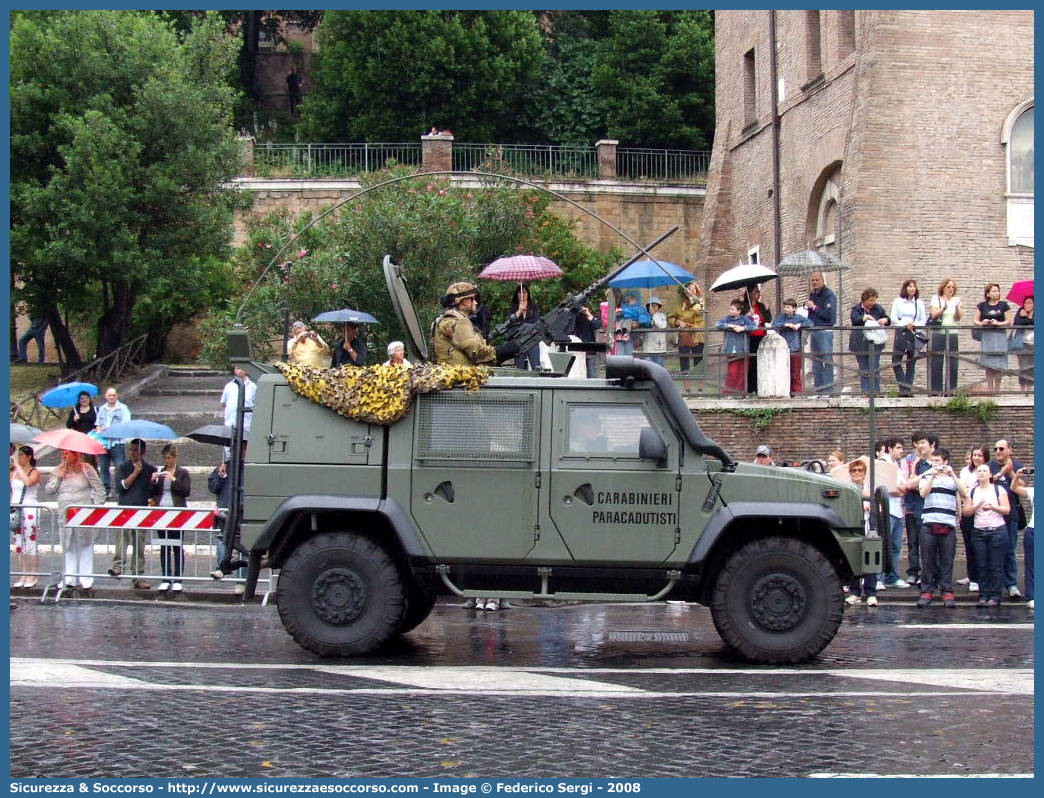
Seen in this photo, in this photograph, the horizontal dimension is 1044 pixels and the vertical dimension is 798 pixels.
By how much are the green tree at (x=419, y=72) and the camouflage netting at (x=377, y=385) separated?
1294 inches

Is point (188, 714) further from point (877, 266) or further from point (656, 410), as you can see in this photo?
point (877, 266)

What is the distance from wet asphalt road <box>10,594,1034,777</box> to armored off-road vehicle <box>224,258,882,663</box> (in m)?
0.51

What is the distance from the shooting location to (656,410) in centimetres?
1060

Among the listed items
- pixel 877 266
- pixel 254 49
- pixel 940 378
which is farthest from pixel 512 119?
pixel 940 378

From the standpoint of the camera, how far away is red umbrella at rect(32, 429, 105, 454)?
14922 mm

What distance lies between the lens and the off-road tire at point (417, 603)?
1093cm

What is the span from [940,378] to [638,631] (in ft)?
30.2

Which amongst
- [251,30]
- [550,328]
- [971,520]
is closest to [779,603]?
[550,328]

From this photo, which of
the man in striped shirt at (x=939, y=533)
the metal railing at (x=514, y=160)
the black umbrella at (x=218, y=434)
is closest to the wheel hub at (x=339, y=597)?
the black umbrella at (x=218, y=434)

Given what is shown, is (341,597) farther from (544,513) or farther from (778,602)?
(778,602)

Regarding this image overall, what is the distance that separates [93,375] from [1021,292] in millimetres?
19438

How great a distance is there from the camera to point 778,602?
10.5 m

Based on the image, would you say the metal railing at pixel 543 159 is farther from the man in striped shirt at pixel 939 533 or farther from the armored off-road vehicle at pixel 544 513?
the armored off-road vehicle at pixel 544 513

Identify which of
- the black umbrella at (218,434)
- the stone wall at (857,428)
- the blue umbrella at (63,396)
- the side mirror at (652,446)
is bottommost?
the side mirror at (652,446)
